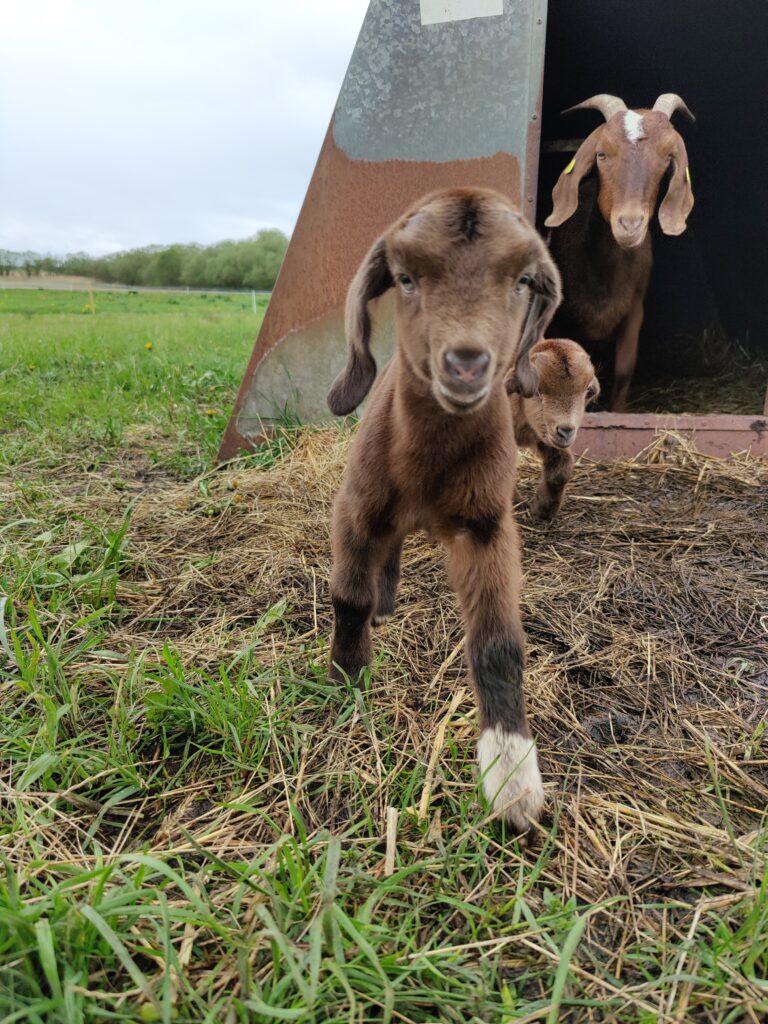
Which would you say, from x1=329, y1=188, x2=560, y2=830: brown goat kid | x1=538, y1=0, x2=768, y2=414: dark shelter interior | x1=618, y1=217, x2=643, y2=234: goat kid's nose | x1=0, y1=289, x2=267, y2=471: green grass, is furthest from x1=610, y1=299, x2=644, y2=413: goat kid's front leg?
x1=329, y1=188, x2=560, y2=830: brown goat kid

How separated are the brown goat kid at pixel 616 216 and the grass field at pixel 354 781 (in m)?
1.88

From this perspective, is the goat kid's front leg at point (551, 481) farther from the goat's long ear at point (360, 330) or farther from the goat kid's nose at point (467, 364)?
the goat kid's nose at point (467, 364)

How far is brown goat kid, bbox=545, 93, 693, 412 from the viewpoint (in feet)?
14.8

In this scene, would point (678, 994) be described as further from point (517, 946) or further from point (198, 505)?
point (198, 505)

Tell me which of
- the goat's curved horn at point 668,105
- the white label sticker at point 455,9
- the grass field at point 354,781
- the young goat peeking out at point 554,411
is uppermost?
the white label sticker at point 455,9

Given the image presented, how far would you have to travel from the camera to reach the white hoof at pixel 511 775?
1864mm

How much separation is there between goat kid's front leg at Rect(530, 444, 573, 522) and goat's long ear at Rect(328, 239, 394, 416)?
1490mm

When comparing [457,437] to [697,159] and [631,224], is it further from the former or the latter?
[697,159]

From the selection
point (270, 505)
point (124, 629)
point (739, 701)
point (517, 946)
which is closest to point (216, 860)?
point (517, 946)

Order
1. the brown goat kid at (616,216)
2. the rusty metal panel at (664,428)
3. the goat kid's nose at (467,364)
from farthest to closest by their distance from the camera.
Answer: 1. the rusty metal panel at (664,428)
2. the brown goat kid at (616,216)
3. the goat kid's nose at (467,364)

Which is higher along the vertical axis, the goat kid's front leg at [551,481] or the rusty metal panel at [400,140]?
the rusty metal panel at [400,140]

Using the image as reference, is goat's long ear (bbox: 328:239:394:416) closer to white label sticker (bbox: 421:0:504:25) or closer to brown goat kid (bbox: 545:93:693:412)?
brown goat kid (bbox: 545:93:693:412)

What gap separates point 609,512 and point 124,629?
254 centimetres

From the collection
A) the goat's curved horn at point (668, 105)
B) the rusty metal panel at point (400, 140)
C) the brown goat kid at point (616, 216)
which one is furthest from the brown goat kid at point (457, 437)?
the goat's curved horn at point (668, 105)
